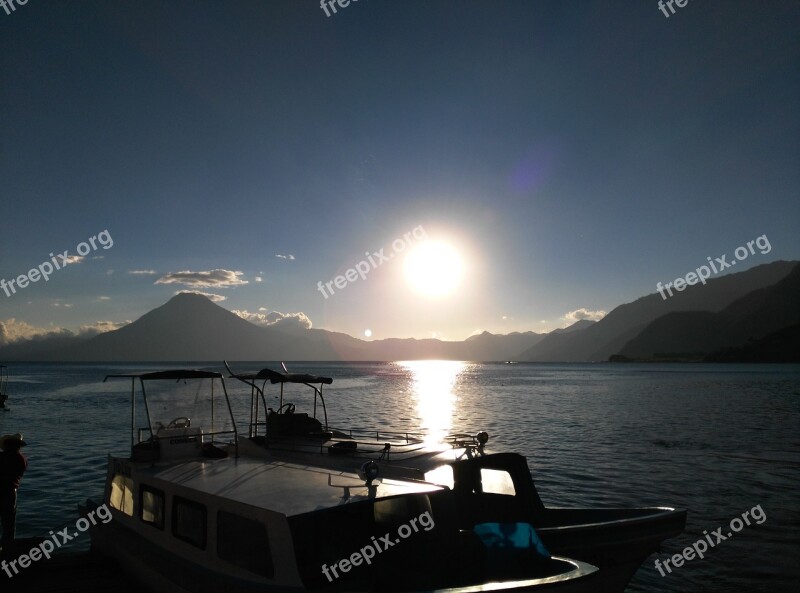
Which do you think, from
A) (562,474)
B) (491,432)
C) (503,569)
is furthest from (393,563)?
(491,432)

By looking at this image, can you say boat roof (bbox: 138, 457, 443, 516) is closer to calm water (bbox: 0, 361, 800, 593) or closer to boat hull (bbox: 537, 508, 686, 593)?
boat hull (bbox: 537, 508, 686, 593)

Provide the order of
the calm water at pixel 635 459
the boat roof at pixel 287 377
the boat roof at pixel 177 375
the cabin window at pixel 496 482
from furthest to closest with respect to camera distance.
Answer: the boat roof at pixel 287 377 < the calm water at pixel 635 459 < the boat roof at pixel 177 375 < the cabin window at pixel 496 482

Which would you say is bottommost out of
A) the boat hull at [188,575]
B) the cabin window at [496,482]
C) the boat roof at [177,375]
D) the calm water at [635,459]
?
the calm water at [635,459]

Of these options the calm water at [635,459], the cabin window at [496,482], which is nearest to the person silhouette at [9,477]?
the calm water at [635,459]

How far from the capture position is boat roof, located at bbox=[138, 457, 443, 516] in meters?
8.40

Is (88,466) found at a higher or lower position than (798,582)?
higher

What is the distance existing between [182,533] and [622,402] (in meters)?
69.7

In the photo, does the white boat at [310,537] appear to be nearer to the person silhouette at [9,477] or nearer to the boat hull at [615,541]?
the boat hull at [615,541]

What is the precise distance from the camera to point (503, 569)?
877cm

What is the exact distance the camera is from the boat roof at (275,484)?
27.6ft

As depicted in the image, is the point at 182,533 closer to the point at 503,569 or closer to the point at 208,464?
the point at 208,464

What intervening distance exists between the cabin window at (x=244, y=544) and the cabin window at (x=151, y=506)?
245 cm

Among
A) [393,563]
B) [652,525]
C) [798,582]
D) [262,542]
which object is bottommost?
[798,582]

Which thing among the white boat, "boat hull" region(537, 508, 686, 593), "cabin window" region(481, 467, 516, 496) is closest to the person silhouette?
the white boat
